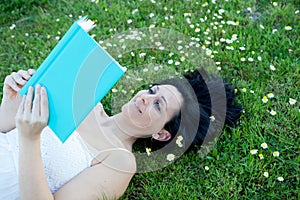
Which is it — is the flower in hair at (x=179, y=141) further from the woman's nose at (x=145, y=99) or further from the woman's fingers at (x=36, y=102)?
the woman's fingers at (x=36, y=102)

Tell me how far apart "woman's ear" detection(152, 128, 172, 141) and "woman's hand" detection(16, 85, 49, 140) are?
0.79 metres

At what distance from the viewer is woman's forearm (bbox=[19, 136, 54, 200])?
7.10 feet

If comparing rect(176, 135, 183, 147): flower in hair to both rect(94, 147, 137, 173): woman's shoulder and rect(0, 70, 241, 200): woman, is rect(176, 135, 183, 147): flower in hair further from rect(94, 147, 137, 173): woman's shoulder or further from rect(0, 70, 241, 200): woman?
rect(94, 147, 137, 173): woman's shoulder

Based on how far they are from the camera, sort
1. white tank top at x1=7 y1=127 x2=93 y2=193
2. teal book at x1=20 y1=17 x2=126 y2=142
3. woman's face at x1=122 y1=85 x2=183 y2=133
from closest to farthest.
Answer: teal book at x1=20 y1=17 x2=126 y2=142 < white tank top at x1=7 y1=127 x2=93 y2=193 < woman's face at x1=122 y1=85 x2=183 y2=133

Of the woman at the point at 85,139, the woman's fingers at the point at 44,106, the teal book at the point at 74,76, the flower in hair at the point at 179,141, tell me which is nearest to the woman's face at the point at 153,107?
the woman at the point at 85,139

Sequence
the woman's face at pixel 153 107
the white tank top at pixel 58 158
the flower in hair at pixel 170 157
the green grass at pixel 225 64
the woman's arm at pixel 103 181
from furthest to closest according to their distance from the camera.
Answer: the flower in hair at pixel 170 157 → the green grass at pixel 225 64 → the woman's face at pixel 153 107 → the white tank top at pixel 58 158 → the woman's arm at pixel 103 181

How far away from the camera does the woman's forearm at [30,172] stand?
2164 millimetres

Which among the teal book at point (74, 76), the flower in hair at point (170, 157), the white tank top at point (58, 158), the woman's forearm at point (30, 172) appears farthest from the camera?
the flower in hair at point (170, 157)

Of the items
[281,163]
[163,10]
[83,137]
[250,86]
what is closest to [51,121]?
[83,137]

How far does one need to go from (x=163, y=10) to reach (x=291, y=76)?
4.31 feet

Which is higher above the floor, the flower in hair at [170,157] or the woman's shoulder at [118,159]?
the woman's shoulder at [118,159]

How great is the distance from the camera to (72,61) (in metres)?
2.06

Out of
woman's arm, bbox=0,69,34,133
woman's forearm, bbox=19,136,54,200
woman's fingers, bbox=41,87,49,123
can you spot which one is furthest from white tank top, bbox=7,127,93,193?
woman's fingers, bbox=41,87,49,123

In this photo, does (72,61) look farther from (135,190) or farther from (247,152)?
(247,152)
